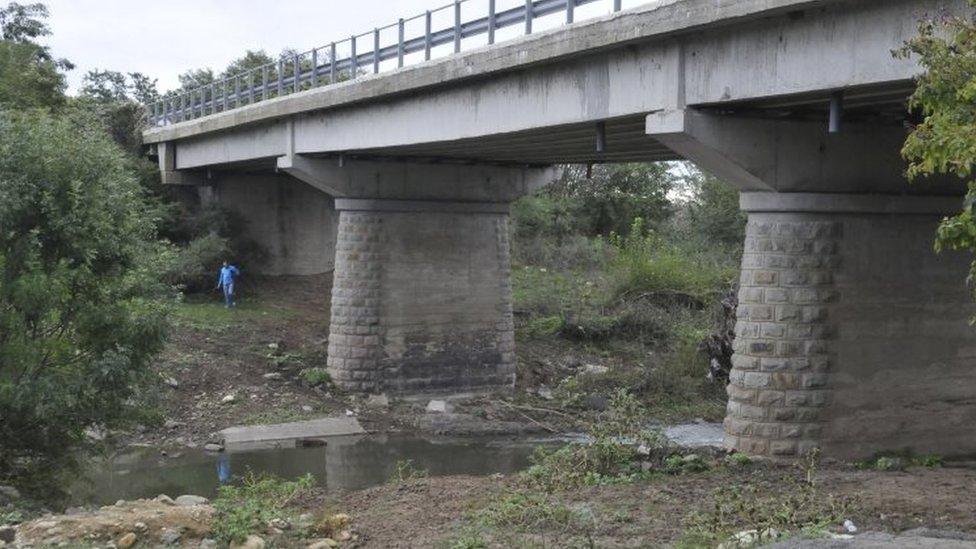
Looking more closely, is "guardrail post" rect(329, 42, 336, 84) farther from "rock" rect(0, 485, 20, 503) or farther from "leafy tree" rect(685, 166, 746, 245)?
"leafy tree" rect(685, 166, 746, 245)

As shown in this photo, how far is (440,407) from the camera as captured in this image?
25875 millimetres

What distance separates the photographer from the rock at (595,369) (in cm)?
2802

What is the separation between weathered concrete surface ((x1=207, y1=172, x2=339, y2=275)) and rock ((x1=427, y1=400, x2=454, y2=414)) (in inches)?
543

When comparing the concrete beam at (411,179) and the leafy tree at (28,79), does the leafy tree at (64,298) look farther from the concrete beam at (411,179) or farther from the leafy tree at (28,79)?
the leafy tree at (28,79)

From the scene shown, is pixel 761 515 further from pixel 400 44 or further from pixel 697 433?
pixel 400 44

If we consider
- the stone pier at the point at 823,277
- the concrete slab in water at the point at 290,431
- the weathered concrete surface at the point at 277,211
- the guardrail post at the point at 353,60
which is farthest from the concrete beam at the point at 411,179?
the stone pier at the point at 823,277

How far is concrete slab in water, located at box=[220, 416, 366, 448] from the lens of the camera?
22516 mm

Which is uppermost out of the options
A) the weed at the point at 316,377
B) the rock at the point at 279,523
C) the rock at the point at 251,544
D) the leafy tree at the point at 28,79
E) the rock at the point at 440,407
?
the leafy tree at the point at 28,79

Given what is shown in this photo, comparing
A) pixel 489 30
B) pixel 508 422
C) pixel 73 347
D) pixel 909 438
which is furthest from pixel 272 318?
pixel 909 438

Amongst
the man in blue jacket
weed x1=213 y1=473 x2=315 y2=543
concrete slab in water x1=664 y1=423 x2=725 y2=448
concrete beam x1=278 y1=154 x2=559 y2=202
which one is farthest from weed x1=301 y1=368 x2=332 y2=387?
weed x1=213 y1=473 x2=315 y2=543

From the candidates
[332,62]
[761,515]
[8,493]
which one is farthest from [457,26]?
[761,515]

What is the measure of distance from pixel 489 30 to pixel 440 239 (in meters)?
8.82

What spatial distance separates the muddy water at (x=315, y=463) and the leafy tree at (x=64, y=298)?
316 centimetres

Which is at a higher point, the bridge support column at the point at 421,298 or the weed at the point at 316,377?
the bridge support column at the point at 421,298
